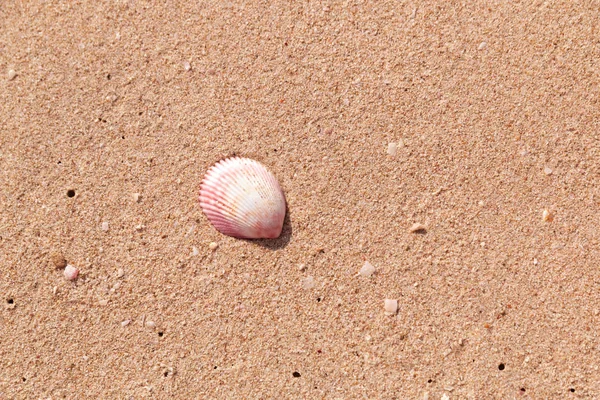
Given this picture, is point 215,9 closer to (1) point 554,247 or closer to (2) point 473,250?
(2) point 473,250

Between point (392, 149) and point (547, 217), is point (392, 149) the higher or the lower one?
the higher one

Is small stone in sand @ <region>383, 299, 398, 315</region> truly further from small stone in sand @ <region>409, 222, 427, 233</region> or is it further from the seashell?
the seashell

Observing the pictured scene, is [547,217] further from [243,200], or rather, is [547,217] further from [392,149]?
[243,200]

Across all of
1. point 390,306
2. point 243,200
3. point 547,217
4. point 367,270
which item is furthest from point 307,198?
point 547,217

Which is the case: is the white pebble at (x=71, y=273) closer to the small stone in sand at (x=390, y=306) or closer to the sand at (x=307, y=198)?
the sand at (x=307, y=198)

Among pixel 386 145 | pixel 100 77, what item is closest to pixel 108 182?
pixel 100 77

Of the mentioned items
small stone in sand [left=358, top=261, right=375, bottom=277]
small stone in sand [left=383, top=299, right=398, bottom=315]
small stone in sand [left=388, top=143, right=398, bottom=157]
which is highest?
small stone in sand [left=388, top=143, right=398, bottom=157]

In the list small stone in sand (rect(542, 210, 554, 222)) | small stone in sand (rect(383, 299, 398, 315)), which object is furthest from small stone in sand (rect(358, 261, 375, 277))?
small stone in sand (rect(542, 210, 554, 222))
